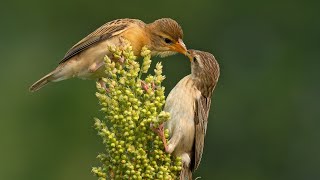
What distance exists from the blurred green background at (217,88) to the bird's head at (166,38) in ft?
31.0

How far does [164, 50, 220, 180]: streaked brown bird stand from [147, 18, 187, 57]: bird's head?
22 centimetres

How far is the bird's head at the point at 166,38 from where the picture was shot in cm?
1009

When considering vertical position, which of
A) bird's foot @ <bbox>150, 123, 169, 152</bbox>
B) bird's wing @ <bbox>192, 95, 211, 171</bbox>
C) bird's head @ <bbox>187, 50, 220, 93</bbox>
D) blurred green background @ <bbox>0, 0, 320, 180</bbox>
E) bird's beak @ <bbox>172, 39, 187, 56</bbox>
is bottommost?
blurred green background @ <bbox>0, 0, 320, 180</bbox>

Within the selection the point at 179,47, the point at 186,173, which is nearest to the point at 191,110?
the point at 186,173

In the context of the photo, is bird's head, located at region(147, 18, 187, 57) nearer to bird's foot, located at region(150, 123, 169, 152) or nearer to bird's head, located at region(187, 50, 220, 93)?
bird's head, located at region(187, 50, 220, 93)

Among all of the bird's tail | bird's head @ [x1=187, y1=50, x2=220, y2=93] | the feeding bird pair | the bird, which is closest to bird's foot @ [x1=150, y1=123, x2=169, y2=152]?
the feeding bird pair

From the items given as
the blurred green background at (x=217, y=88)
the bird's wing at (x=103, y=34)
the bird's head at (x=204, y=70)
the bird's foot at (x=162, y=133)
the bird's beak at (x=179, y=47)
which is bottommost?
the blurred green background at (x=217, y=88)

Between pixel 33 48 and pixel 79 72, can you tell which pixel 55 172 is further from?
pixel 79 72

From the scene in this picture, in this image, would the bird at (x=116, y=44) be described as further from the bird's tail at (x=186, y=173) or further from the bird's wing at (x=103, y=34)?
the bird's tail at (x=186, y=173)

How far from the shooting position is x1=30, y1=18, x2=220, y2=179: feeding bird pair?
950 centimetres

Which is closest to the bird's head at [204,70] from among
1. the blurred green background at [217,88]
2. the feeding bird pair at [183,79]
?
the feeding bird pair at [183,79]

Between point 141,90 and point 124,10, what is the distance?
1567cm

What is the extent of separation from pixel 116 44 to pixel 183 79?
2.31 ft

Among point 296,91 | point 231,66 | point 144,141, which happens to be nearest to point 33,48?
point 231,66
